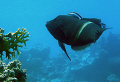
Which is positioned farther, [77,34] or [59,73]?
[59,73]

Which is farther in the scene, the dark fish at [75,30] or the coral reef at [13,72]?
the coral reef at [13,72]

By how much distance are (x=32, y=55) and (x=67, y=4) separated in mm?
108451

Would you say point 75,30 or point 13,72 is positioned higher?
point 13,72

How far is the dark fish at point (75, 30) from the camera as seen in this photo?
0.94 meters

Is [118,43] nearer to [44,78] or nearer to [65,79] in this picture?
[65,79]

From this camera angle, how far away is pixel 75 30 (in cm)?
95

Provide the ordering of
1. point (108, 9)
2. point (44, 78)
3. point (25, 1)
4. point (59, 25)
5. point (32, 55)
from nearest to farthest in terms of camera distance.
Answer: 1. point (59, 25)
2. point (44, 78)
3. point (32, 55)
4. point (25, 1)
5. point (108, 9)

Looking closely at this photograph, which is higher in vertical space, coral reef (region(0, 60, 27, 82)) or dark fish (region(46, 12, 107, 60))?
coral reef (region(0, 60, 27, 82))

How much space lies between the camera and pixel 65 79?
683 inches

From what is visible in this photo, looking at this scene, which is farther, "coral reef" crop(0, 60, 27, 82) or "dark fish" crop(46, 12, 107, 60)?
"coral reef" crop(0, 60, 27, 82)

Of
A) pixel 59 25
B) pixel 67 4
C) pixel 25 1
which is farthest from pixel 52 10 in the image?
pixel 59 25

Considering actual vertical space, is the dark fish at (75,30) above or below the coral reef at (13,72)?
below

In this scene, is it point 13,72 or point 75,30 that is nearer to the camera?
point 75,30

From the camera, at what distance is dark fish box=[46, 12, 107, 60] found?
3.07 feet
